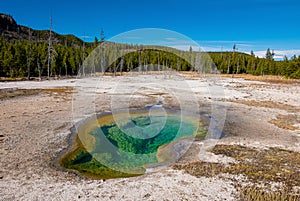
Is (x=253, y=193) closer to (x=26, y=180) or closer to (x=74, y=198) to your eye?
(x=74, y=198)

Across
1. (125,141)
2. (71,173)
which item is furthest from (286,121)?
(71,173)

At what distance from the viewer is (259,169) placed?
11180mm

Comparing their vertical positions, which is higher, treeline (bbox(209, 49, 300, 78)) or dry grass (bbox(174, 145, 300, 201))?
treeline (bbox(209, 49, 300, 78))

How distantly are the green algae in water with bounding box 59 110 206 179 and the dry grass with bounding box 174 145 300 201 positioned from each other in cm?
308

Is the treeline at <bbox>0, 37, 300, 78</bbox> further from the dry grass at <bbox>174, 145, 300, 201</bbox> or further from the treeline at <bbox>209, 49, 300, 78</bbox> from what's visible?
the dry grass at <bbox>174, 145, 300, 201</bbox>

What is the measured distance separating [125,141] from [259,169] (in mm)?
9036

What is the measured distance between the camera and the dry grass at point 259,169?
9.11 meters

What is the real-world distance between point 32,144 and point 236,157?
39.3 feet

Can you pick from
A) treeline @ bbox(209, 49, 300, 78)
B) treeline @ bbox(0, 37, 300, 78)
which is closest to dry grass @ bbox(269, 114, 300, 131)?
treeline @ bbox(0, 37, 300, 78)

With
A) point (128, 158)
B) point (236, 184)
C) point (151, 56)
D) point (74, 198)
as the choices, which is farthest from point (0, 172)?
point (151, 56)

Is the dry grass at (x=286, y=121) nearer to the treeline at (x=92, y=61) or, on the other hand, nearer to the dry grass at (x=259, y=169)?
the dry grass at (x=259, y=169)

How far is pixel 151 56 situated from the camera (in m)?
118

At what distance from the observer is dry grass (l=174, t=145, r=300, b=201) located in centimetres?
911

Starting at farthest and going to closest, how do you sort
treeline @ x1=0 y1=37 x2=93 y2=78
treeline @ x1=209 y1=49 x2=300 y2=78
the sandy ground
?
treeline @ x1=209 y1=49 x2=300 y2=78 < treeline @ x1=0 y1=37 x2=93 y2=78 < the sandy ground
